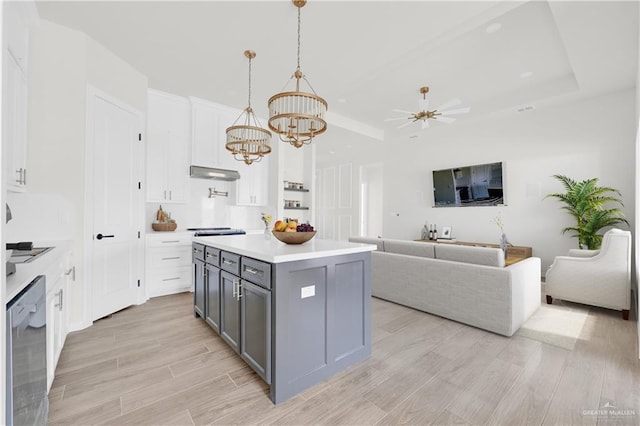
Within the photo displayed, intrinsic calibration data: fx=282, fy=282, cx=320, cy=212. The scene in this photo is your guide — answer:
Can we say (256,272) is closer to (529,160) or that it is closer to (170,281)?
(170,281)

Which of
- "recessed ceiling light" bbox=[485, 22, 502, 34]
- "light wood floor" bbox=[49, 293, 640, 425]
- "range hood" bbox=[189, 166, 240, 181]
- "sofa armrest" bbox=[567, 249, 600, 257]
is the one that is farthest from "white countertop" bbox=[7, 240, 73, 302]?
"sofa armrest" bbox=[567, 249, 600, 257]

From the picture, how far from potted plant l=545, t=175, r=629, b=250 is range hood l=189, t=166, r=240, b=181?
534 cm

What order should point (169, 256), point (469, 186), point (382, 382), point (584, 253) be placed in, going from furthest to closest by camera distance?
point (469, 186)
point (169, 256)
point (584, 253)
point (382, 382)

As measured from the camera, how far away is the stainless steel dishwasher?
1.00 m

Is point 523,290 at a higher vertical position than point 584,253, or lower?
lower

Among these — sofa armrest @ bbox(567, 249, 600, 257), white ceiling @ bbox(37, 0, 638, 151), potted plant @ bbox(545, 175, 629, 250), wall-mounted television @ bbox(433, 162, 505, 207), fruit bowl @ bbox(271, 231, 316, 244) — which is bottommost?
sofa armrest @ bbox(567, 249, 600, 257)

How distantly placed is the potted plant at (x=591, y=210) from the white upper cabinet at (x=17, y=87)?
652 cm

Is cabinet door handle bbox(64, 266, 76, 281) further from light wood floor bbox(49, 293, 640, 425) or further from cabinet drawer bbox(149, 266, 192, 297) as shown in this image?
cabinet drawer bbox(149, 266, 192, 297)

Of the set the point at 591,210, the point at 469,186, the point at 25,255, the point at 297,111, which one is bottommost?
the point at 25,255

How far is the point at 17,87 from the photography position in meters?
2.14

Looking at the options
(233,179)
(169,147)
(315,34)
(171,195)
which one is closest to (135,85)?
(169,147)

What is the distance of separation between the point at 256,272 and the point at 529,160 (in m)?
5.42

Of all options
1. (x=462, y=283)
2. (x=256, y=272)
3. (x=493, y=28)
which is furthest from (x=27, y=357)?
(x=493, y=28)

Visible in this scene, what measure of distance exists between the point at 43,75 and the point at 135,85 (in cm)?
100
